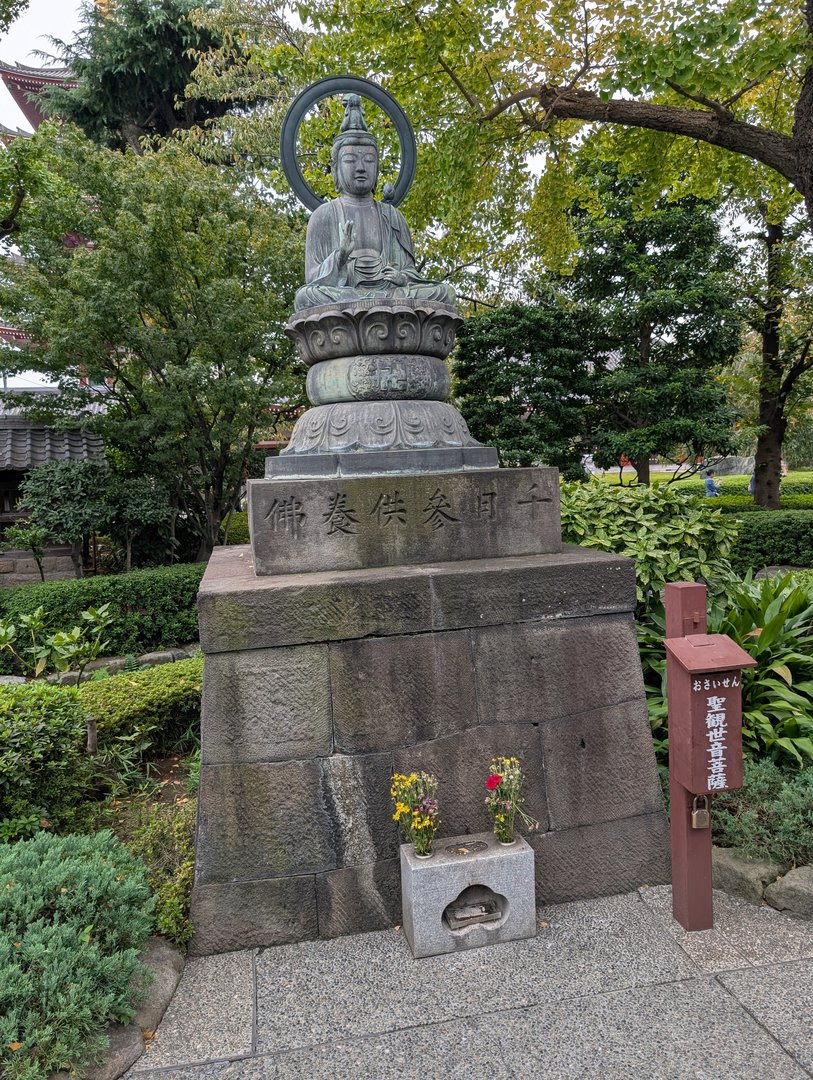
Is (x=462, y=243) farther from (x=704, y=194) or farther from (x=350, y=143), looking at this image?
(x=350, y=143)

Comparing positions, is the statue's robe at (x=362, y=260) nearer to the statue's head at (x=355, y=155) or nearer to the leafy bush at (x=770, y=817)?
the statue's head at (x=355, y=155)

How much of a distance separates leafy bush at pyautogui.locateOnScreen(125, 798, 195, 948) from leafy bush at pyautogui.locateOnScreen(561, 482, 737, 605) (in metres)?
3.21

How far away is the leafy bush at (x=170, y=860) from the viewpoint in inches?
111

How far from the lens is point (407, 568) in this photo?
324 centimetres

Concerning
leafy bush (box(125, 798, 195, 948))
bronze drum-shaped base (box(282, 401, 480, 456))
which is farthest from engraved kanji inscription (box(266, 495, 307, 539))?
leafy bush (box(125, 798, 195, 948))

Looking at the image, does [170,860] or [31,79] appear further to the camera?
[31,79]

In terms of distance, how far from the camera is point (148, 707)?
467 centimetres

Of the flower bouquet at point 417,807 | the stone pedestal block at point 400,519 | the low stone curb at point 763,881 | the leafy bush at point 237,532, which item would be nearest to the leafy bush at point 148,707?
the stone pedestal block at point 400,519

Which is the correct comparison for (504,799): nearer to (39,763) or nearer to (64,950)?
(64,950)

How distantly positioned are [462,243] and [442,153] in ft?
7.88

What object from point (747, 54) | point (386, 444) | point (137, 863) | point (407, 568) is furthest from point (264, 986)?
point (747, 54)

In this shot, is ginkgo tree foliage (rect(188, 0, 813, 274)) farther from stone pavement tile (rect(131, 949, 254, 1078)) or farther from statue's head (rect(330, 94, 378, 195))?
stone pavement tile (rect(131, 949, 254, 1078))

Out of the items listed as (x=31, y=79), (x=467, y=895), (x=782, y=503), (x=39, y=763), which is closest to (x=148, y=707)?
(x=39, y=763)

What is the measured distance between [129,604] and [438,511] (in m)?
6.03
